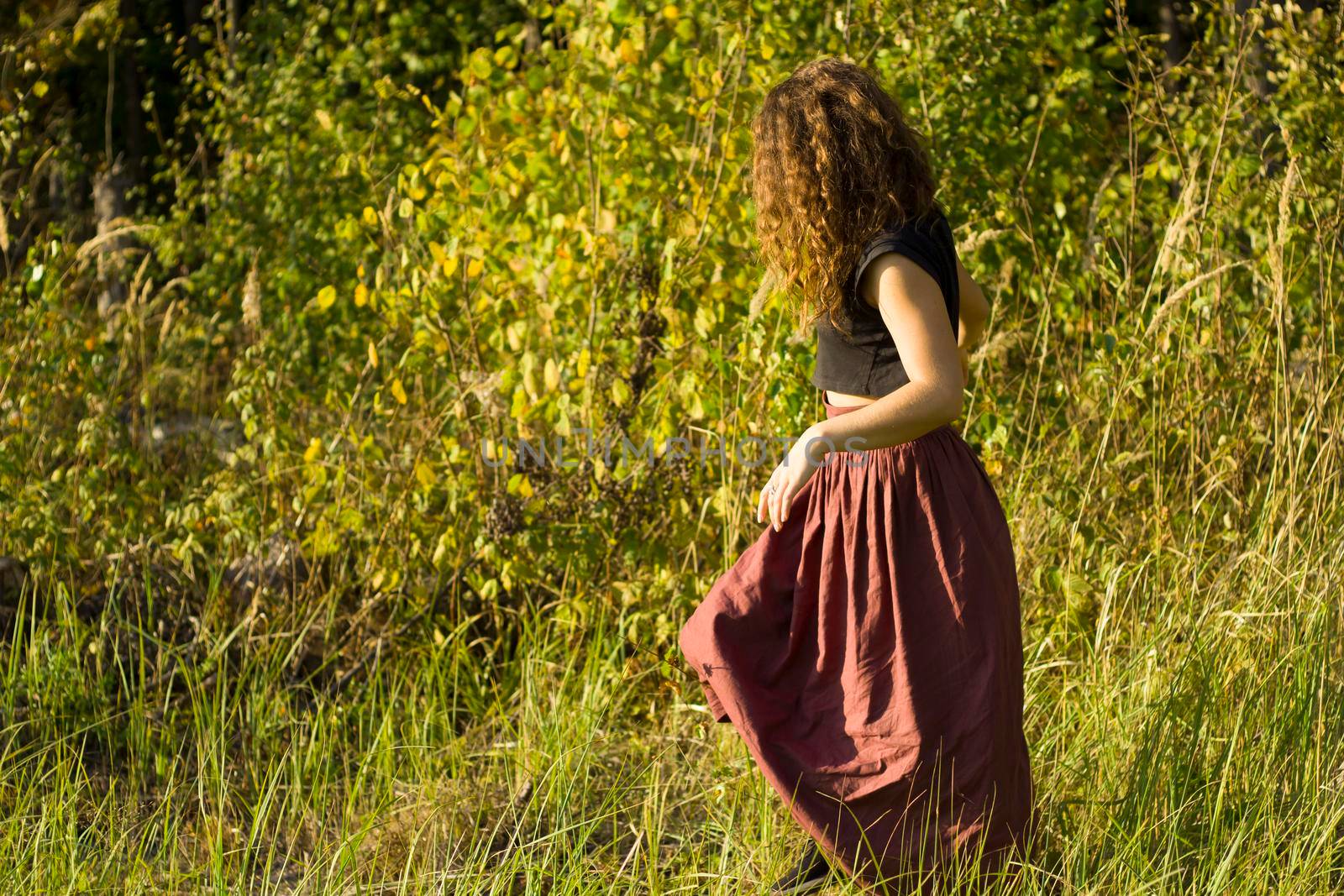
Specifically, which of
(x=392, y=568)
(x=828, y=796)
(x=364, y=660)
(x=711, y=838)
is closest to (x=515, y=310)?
(x=392, y=568)

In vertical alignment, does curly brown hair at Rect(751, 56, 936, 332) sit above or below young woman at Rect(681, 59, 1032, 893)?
above

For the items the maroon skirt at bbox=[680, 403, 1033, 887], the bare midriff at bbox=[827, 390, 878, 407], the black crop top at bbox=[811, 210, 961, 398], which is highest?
the black crop top at bbox=[811, 210, 961, 398]

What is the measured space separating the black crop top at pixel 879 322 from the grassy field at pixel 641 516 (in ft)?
2.07

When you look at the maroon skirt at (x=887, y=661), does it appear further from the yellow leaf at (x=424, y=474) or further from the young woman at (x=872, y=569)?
the yellow leaf at (x=424, y=474)

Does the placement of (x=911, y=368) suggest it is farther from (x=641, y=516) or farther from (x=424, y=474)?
(x=424, y=474)

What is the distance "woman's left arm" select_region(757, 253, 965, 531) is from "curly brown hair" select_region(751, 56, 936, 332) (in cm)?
9

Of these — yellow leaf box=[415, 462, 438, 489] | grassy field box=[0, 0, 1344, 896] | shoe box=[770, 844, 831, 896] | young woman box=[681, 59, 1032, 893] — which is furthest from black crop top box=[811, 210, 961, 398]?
yellow leaf box=[415, 462, 438, 489]

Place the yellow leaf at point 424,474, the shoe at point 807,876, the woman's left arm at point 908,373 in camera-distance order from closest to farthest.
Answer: the woman's left arm at point 908,373 < the shoe at point 807,876 < the yellow leaf at point 424,474

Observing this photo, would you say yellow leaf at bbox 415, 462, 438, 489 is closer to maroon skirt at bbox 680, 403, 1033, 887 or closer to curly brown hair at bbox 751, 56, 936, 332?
maroon skirt at bbox 680, 403, 1033, 887

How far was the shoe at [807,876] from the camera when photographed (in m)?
1.99

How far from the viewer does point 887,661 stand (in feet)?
6.00

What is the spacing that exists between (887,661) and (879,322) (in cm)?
49

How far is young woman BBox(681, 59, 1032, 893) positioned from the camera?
179 centimetres

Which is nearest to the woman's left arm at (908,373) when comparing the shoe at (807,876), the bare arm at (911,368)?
the bare arm at (911,368)
